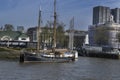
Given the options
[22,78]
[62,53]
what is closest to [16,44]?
[62,53]

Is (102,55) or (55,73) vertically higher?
(102,55)

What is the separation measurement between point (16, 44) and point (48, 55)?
7179 centimetres

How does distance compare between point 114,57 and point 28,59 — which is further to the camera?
point 114,57

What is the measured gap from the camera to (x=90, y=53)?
157500mm

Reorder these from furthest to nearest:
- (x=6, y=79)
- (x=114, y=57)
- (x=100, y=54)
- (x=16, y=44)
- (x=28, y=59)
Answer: (x=16, y=44) → (x=100, y=54) → (x=114, y=57) → (x=28, y=59) → (x=6, y=79)

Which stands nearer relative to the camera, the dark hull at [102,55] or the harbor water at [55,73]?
the harbor water at [55,73]

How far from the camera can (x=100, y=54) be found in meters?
150

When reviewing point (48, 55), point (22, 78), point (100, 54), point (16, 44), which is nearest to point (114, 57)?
point (100, 54)

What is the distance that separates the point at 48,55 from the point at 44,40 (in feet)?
224

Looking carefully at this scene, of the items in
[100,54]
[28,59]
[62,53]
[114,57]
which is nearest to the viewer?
[28,59]

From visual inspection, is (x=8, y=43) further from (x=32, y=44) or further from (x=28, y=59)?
(x=28, y=59)

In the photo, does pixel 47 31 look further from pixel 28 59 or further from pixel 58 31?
pixel 28 59

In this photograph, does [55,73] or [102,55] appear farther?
[102,55]

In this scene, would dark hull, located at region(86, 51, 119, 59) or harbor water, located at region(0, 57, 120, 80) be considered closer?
harbor water, located at region(0, 57, 120, 80)
